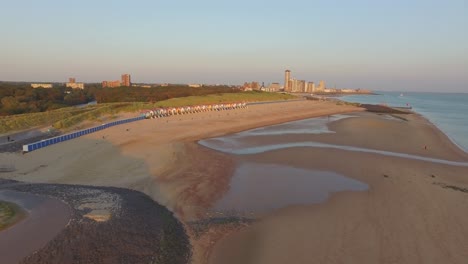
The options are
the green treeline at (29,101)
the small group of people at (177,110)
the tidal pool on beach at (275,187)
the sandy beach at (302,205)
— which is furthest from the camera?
the green treeline at (29,101)

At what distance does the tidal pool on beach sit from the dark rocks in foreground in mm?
2298

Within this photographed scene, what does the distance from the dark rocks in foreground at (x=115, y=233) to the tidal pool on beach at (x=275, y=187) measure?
230 cm

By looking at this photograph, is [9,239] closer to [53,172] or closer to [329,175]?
[53,172]

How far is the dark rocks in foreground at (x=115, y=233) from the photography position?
24.0ft

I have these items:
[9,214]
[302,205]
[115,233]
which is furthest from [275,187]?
[9,214]

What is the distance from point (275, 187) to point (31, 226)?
330 inches

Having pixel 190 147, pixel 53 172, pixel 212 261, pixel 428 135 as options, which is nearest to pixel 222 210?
pixel 212 261

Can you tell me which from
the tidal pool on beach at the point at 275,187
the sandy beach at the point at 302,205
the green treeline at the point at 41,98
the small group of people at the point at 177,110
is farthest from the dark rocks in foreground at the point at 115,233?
the green treeline at the point at 41,98

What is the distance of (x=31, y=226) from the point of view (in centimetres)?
878

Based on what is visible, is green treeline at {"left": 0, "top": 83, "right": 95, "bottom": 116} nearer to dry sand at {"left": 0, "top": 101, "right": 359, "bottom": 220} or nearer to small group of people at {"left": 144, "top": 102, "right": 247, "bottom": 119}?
small group of people at {"left": 144, "top": 102, "right": 247, "bottom": 119}

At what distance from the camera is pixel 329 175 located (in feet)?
51.3

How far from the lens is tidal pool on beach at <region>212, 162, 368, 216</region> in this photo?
444 inches

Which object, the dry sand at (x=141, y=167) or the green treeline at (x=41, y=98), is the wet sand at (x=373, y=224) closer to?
the dry sand at (x=141, y=167)

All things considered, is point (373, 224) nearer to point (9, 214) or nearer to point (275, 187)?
point (275, 187)
